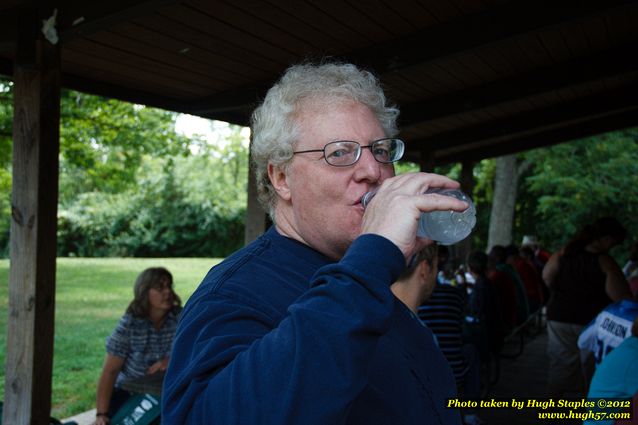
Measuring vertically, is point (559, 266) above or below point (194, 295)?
below

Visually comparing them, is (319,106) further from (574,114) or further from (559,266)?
(574,114)

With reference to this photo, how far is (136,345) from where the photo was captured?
3963 millimetres

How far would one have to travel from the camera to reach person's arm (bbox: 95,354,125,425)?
3826 millimetres

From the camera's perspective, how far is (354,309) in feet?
2.77

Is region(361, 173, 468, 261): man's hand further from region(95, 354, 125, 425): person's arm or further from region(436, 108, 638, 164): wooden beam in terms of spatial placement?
region(436, 108, 638, 164): wooden beam

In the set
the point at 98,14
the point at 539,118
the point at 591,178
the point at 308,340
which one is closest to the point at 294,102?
the point at 308,340

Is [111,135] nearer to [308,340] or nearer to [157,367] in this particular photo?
[157,367]

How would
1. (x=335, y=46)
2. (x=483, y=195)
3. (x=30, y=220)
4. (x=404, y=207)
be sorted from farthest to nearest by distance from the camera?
(x=483, y=195)
(x=335, y=46)
(x=30, y=220)
(x=404, y=207)

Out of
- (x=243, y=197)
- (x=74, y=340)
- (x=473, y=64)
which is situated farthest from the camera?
(x=243, y=197)

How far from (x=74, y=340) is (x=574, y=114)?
8.09 meters

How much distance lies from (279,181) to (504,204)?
14.1 metres

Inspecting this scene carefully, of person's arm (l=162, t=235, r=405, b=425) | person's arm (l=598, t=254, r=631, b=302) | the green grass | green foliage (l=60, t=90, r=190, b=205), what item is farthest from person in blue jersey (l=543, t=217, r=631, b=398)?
green foliage (l=60, t=90, r=190, b=205)

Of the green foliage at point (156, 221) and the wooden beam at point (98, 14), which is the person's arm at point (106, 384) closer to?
the wooden beam at point (98, 14)

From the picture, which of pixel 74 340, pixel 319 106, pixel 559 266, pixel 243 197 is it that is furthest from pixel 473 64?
pixel 243 197
